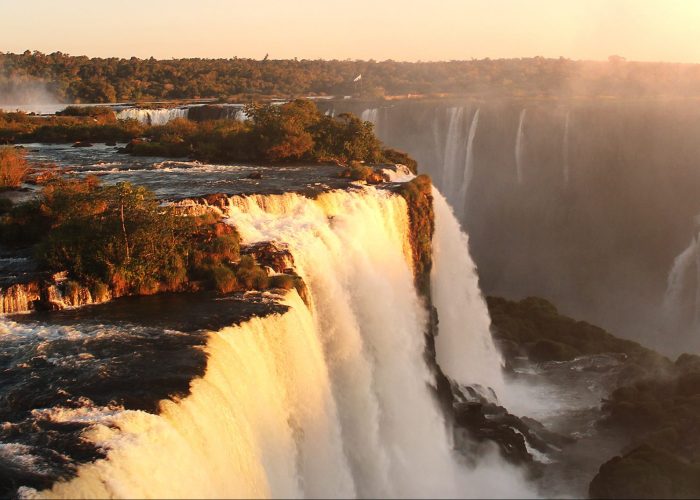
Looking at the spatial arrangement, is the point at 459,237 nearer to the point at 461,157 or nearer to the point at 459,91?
the point at 461,157

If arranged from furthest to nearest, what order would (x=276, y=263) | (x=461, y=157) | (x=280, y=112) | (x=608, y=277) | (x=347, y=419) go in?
(x=461, y=157), (x=608, y=277), (x=280, y=112), (x=276, y=263), (x=347, y=419)

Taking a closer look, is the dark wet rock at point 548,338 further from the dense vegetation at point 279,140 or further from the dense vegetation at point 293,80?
the dense vegetation at point 293,80

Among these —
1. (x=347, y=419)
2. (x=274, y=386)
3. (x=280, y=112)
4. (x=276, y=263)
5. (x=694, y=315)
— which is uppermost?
(x=280, y=112)

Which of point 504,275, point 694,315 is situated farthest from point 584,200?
point 694,315

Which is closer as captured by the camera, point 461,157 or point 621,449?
point 621,449

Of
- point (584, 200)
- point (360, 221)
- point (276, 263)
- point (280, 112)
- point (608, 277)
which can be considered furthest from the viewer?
point (584, 200)

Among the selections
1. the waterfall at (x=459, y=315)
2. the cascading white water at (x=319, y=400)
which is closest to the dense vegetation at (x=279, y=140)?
the waterfall at (x=459, y=315)
